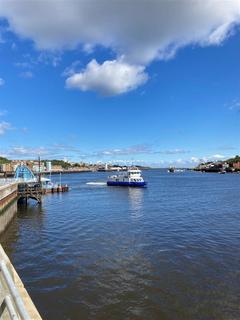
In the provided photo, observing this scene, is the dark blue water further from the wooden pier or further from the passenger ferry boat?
the passenger ferry boat

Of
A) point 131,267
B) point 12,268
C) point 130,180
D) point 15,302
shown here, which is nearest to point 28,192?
point 131,267

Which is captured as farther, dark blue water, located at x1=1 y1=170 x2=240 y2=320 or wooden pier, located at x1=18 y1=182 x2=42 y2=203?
wooden pier, located at x1=18 y1=182 x2=42 y2=203

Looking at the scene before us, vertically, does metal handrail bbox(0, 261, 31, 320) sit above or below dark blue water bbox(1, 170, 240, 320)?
above

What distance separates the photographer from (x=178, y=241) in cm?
2734

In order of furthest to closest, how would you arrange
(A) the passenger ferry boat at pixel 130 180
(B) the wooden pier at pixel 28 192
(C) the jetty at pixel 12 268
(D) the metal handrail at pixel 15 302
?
(A) the passenger ferry boat at pixel 130 180 → (B) the wooden pier at pixel 28 192 → (C) the jetty at pixel 12 268 → (D) the metal handrail at pixel 15 302

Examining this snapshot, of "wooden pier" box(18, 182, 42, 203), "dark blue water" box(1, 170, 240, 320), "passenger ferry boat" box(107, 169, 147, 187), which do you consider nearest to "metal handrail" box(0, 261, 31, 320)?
"dark blue water" box(1, 170, 240, 320)

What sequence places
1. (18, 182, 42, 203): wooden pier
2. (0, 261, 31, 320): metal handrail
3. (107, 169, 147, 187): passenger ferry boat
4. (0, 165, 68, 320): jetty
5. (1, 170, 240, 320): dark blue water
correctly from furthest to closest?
(107, 169, 147, 187): passenger ferry boat
(18, 182, 42, 203): wooden pier
(1, 170, 240, 320): dark blue water
(0, 165, 68, 320): jetty
(0, 261, 31, 320): metal handrail

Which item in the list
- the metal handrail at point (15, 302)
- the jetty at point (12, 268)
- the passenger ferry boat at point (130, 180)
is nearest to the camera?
the metal handrail at point (15, 302)

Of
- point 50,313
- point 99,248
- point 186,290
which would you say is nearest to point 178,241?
point 99,248

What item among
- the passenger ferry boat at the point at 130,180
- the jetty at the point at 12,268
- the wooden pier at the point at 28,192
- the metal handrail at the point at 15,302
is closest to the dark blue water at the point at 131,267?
the jetty at the point at 12,268

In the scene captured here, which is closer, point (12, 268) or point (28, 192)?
point (12, 268)

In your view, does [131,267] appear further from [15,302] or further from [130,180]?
[130,180]

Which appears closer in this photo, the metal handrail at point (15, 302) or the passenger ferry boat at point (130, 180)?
the metal handrail at point (15, 302)

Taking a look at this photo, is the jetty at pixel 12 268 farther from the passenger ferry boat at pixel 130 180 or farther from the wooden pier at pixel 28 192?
the passenger ferry boat at pixel 130 180
